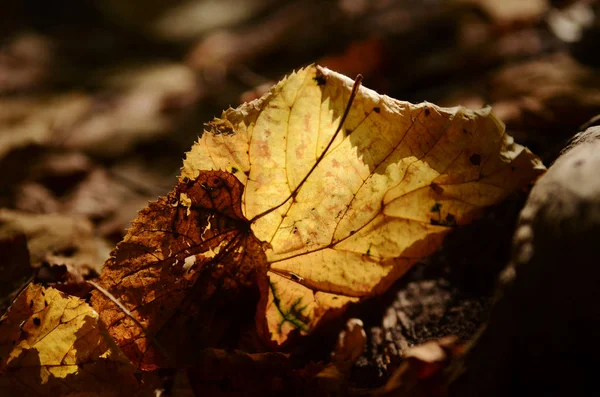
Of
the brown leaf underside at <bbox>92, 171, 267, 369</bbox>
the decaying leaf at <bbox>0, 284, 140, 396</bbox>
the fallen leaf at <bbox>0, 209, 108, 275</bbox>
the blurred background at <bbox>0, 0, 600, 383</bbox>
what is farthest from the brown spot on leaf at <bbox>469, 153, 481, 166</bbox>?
the fallen leaf at <bbox>0, 209, 108, 275</bbox>

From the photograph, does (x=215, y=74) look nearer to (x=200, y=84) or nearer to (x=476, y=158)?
(x=200, y=84)

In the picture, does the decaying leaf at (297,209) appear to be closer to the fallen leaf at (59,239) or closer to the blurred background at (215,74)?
the blurred background at (215,74)

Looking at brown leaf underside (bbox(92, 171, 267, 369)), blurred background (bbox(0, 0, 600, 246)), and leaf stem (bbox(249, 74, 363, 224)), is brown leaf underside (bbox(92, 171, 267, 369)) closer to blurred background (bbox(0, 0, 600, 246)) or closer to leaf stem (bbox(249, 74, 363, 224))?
leaf stem (bbox(249, 74, 363, 224))

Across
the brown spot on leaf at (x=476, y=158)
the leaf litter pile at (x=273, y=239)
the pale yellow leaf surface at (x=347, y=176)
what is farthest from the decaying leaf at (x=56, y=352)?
the brown spot on leaf at (x=476, y=158)

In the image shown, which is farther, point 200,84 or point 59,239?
point 200,84

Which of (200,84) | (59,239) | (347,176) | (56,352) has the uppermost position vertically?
(200,84)

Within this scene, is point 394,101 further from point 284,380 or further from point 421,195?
point 284,380

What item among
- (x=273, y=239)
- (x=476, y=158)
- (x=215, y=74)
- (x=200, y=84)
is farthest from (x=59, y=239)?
(x=215, y=74)
